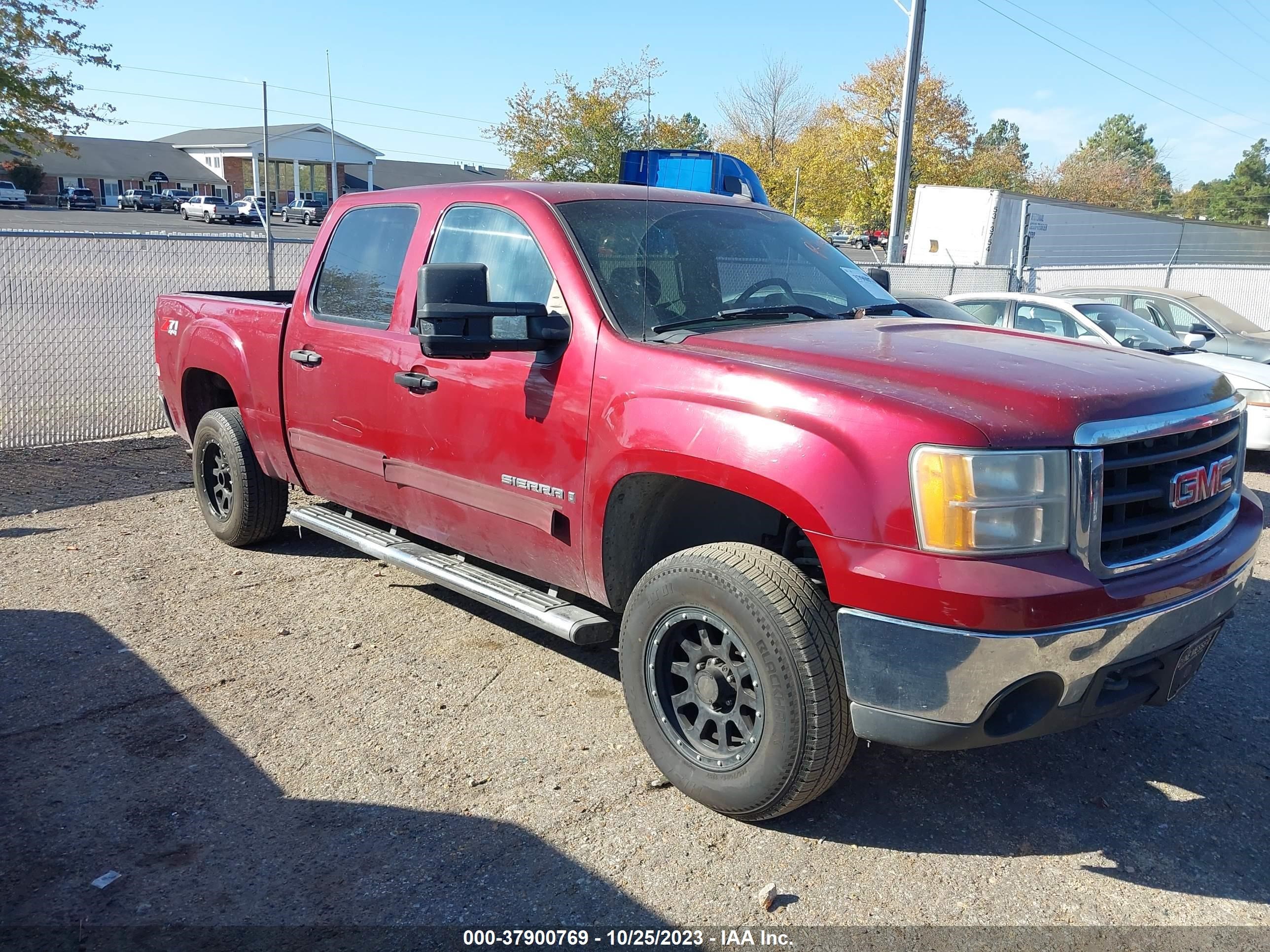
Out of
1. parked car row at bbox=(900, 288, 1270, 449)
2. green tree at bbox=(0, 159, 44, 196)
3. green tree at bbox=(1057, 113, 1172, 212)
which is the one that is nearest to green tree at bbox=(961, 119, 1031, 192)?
green tree at bbox=(1057, 113, 1172, 212)

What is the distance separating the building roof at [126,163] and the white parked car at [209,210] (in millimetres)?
18018

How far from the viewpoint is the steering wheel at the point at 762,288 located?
404cm

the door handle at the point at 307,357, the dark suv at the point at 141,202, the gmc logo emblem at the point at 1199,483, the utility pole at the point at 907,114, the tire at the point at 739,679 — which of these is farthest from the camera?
the dark suv at the point at 141,202

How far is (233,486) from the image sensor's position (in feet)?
19.2

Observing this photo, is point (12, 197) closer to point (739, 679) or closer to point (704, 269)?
point (704, 269)

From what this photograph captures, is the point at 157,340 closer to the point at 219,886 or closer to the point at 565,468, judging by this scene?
the point at 565,468

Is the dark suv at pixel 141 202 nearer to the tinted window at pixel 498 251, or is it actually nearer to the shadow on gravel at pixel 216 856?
the tinted window at pixel 498 251

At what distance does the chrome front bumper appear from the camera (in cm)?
273

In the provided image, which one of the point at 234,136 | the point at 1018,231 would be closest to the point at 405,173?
the point at 234,136

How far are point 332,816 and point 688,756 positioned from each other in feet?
3.82

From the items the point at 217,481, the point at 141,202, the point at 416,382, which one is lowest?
the point at 217,481

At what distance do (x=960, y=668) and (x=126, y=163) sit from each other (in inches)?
3312

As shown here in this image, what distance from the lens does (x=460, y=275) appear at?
3.56 meters

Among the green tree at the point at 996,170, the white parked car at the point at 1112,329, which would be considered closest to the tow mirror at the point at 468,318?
the white parked car at the point at 1112,329
